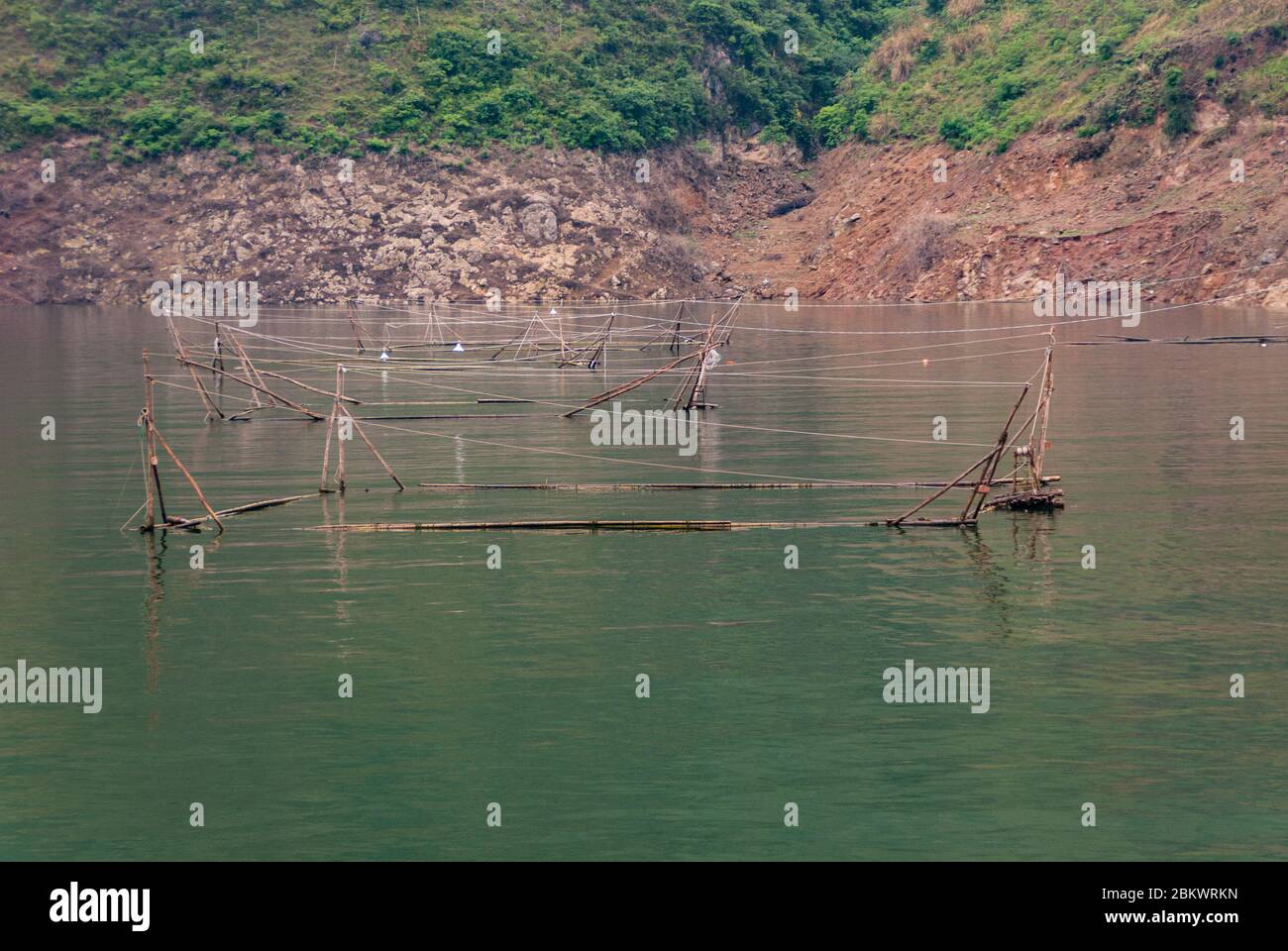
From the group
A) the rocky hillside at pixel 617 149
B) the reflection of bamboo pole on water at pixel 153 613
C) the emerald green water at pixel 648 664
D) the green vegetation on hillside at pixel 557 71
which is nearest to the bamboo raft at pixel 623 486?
the emerald green water at pixel 648 664

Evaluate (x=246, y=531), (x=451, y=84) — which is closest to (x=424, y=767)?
(x=246, y=531)

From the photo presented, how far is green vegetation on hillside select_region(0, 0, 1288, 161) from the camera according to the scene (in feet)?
362

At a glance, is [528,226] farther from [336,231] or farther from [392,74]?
[392,74]

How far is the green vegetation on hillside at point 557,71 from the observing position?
362 feet

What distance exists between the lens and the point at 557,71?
393 feet

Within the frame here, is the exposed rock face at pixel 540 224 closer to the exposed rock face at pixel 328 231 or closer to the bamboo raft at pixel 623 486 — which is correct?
the exposed rock face at pixel 328 231

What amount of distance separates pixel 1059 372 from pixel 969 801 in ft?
143

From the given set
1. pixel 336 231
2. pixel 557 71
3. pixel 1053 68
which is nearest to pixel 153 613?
pixel 336 231

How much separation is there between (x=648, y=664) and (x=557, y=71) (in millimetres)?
103767

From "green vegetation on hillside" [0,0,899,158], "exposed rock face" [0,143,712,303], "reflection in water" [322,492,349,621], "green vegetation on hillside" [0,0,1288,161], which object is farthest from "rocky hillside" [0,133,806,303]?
"reflection in water" [322,492,349,621]

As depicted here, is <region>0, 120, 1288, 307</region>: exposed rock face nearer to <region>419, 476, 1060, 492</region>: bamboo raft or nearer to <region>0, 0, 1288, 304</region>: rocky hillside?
<region>0, 0, 1288, 304</region>: rocky hillside
